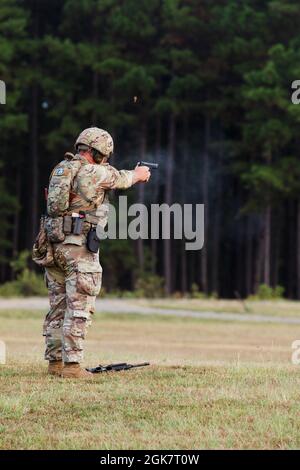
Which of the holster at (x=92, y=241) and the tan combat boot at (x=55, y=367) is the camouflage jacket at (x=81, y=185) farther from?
the tan combat boot at (x=55, y=367)

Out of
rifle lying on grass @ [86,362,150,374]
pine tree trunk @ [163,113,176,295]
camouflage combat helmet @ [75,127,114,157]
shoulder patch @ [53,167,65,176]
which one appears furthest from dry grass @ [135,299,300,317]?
shoulder patch @ [53,167,65,176]

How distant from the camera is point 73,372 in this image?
10227 millimetres

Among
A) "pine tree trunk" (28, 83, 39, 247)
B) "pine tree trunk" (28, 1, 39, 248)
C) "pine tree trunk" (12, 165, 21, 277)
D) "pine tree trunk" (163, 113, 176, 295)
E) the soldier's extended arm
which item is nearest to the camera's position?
the soldier's extended arm

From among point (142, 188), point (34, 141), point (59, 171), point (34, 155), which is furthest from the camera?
point (34, 141)

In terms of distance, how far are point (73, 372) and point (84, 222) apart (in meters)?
1.51

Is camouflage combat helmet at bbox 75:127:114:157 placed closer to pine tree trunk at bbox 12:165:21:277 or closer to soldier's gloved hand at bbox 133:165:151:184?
soldier's gloved hand at bbox 133:165:151:184

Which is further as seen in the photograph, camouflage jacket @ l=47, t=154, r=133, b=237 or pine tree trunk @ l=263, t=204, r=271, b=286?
pine tree trunk @ l=263, t=204, r=271, b=286

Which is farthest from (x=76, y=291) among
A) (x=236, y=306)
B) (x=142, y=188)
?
(x=142, y=188)

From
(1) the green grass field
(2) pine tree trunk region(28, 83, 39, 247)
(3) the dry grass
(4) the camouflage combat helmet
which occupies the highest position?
(2) pine tree trunk region(28, 83, 39, 247)

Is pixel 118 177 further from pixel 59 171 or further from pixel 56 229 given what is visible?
pixel 56 229

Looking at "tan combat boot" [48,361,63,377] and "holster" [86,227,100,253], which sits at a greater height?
"holster" [86,227,100,253]

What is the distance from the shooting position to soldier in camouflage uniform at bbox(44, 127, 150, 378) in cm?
1019

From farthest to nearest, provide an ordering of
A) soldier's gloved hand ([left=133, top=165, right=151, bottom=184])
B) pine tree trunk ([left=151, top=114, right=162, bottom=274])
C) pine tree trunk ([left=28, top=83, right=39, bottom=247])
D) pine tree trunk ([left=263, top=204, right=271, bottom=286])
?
pine tree trunk ([left=28, top=83, right=39, bottom=247]) → pine tree trunk ([left=151, top=114, right=162, bottom=274]) → pine tree trunk ([left=263, top=204, right=271, bottom=286]) → soldier's gloved hand ([left=133, top=165, right=151, bottom=184])

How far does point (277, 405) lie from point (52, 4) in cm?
4801
